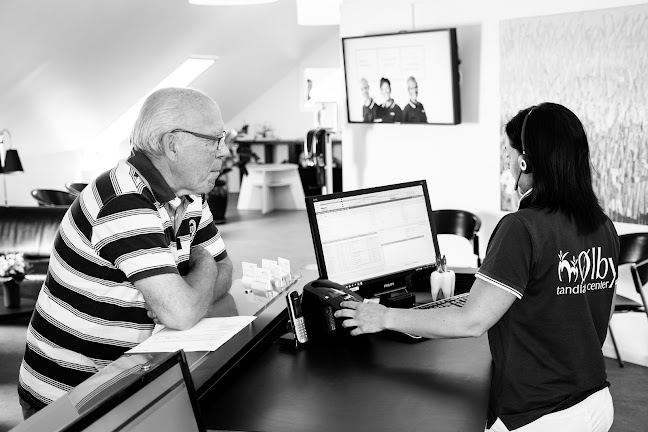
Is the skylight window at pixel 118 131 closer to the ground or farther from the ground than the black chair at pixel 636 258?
farther from the ground

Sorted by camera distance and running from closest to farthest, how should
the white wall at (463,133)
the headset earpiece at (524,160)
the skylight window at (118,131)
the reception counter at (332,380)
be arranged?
1. the reception counter at (332,380)
2. the headset earpiece at (524,160)
3. the white wall at (463,133)
4. the skylight window at (118,131)

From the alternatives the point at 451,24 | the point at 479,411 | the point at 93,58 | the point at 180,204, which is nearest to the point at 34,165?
the point at 93,58

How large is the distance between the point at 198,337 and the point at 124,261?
11.1 inches

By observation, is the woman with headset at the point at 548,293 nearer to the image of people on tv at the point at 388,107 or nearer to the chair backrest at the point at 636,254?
the chair backrest at the point at 636,254

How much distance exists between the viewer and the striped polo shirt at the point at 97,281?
6.36 ft

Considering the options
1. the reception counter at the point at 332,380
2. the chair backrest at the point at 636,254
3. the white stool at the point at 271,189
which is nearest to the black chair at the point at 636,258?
the chair backrest at the point at 636,254

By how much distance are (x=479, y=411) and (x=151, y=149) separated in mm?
1091

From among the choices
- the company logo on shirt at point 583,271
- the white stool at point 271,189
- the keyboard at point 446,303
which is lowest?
the white stool at point 271,189

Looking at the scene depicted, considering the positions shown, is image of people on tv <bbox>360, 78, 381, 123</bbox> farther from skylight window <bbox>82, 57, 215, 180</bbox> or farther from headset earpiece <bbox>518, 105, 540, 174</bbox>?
skylight window <bbox>82, 57, 215, 180</bbox>

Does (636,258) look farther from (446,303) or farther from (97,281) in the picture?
(97,281)

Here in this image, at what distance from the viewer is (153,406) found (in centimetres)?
123

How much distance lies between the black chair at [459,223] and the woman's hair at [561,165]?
3246 millimetres

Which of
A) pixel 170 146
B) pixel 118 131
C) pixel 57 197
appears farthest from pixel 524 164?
pixel 118 131

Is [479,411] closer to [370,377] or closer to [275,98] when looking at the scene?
[370,377]
